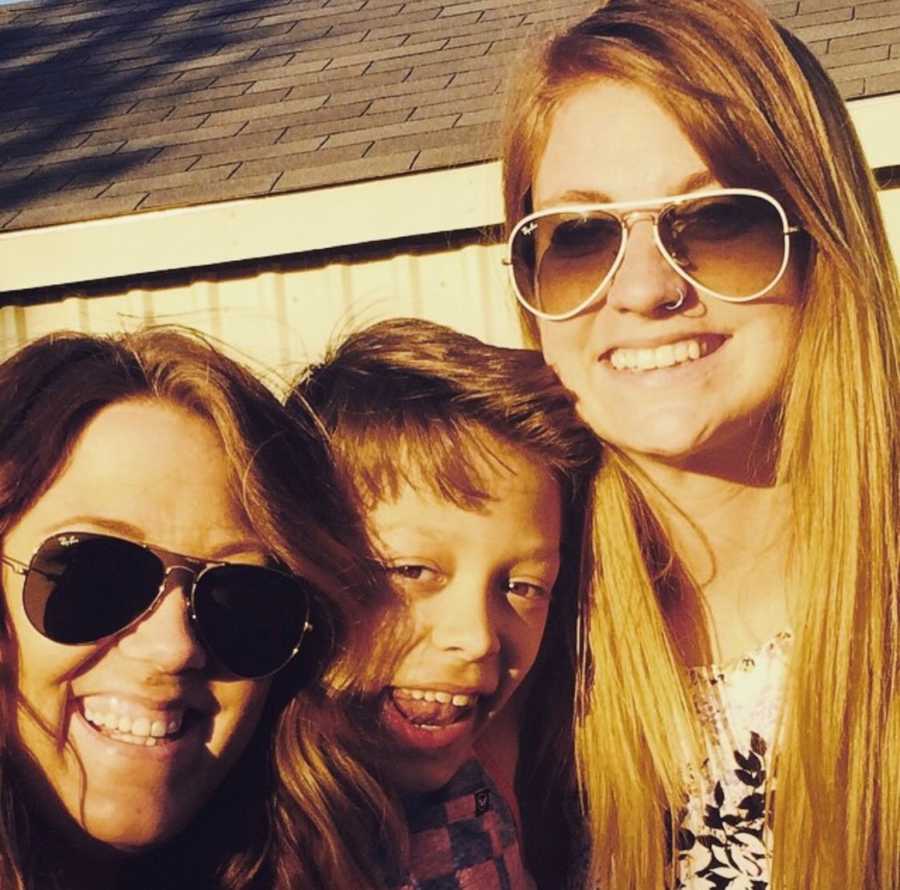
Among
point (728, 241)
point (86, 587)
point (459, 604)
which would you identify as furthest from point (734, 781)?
point (86, 587)

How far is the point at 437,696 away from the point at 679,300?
80 cm

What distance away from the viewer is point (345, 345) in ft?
8.39

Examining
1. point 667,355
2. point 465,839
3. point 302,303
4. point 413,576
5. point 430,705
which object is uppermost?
point 302,303

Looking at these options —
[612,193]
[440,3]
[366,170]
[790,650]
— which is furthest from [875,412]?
[440,3]

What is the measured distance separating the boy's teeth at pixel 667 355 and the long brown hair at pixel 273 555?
592 mm

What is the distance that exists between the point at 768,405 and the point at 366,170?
3.30 metres

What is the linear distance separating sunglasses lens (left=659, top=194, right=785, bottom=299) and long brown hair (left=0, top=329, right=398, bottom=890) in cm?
73

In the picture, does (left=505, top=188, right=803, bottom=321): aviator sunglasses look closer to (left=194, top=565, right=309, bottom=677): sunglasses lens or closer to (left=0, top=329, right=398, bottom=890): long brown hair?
(left=0, top=329, right=398, bottom=890): long brown hair

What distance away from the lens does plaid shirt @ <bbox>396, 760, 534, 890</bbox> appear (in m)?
2.20

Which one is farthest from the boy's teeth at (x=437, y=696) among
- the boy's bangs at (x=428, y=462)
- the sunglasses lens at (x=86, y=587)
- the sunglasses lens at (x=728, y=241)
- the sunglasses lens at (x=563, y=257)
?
the sunglasses lens at (x=728, y=241)

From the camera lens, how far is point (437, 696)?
89.7 inches

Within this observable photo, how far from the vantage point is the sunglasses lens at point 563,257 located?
90.6 inches

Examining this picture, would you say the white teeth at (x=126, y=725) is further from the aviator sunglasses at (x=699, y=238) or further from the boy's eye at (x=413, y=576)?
the aviator sunglasses at (x=699, y=238)

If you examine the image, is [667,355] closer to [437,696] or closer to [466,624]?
[466,624]
